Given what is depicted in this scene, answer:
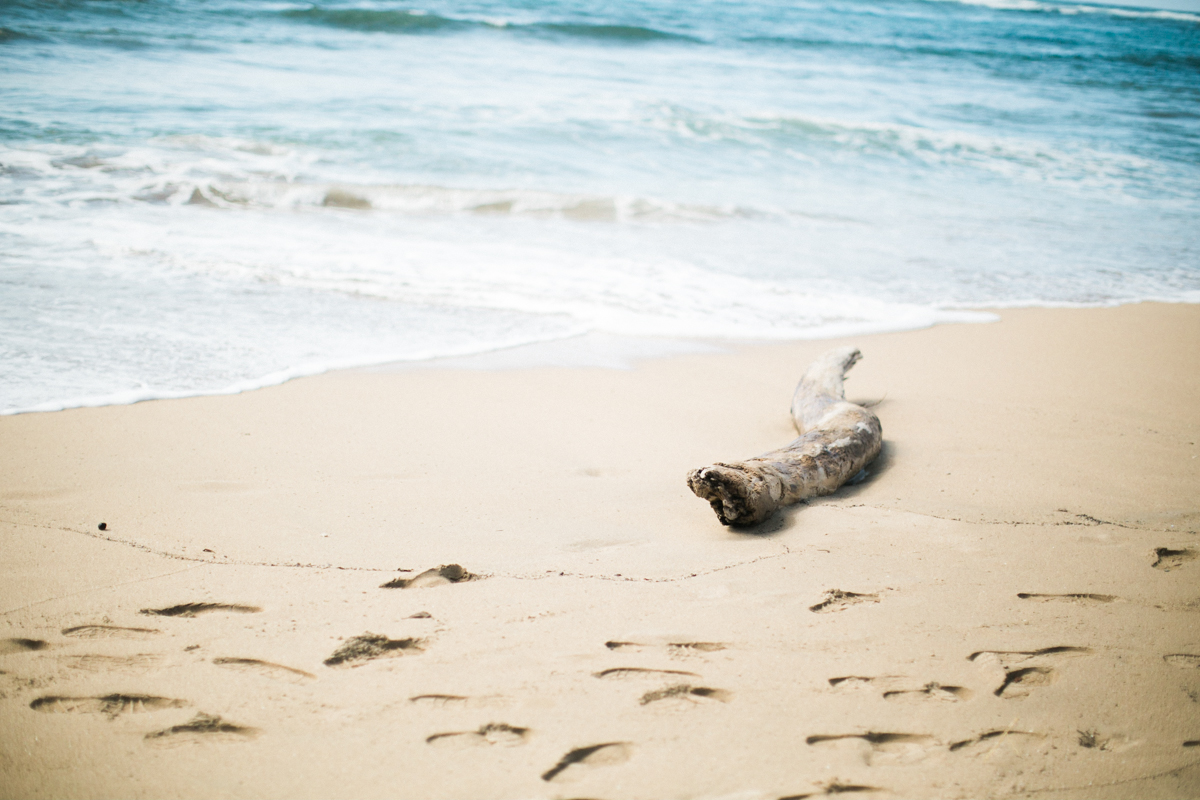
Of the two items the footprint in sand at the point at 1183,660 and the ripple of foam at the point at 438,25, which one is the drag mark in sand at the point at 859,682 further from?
the ripple of foam at the point at 438,25

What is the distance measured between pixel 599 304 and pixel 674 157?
5.96 meters

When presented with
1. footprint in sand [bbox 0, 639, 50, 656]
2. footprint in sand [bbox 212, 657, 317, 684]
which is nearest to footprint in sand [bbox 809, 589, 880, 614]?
footprint in sand [bbox 212, 657, 317, 684]

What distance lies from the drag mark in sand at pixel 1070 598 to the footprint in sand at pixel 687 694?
3.47 feet

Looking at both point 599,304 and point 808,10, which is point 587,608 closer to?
point 599,304

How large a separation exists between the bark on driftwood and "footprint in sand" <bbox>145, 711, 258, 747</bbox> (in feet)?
4.97

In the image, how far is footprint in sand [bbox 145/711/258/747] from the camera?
1.62 m

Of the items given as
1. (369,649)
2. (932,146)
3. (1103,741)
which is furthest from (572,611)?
(932,146)

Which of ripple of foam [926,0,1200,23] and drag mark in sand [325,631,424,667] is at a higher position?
ripple of foam [926,0,1200,23]

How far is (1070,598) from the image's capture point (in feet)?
7.13

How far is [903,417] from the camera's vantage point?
12.3ft

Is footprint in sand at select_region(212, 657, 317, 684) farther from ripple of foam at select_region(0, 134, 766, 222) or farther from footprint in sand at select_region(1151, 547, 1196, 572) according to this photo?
ripple of foam at select_region(0, 134, 766, 222)

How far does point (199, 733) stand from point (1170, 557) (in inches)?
115

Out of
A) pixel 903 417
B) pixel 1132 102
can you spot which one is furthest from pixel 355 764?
pixel 1132 102

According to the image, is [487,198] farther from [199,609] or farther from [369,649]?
[369,649]
